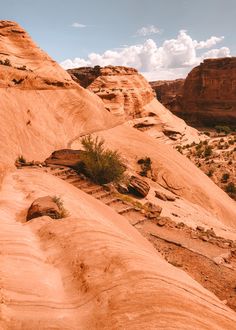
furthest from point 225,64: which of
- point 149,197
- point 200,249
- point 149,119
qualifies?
point 200,249

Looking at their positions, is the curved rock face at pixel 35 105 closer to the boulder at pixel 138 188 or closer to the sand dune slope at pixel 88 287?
the boulder at pixel 138 188

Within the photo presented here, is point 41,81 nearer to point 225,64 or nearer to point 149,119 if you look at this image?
point 149,119

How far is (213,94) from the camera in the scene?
55.0m

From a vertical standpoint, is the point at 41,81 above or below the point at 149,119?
above

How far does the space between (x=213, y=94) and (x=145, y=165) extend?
136 ft

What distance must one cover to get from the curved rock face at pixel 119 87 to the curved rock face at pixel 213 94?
15.7 m

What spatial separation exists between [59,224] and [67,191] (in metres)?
3.77

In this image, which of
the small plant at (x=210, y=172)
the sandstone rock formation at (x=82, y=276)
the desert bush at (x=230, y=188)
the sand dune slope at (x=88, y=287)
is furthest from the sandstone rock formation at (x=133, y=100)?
the sand dune slope at (x=88, y=287)

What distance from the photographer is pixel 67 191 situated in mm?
9773

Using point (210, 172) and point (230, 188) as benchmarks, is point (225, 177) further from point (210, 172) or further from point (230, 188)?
point (230, 188)

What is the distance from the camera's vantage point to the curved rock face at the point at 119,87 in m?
35.7

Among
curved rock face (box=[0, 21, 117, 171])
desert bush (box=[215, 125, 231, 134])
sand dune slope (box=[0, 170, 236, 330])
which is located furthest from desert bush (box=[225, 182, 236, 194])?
desert bush (box=[215, 125, 231, 134])

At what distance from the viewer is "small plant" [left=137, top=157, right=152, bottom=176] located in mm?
17264

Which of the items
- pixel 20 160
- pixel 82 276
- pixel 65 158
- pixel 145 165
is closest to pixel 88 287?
pixel 82 276
